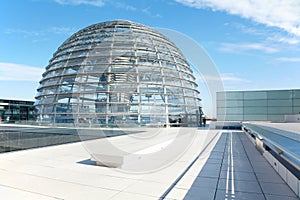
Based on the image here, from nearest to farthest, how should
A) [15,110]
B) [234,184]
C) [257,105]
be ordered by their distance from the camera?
[234,184]
[257,105]
[15,110]

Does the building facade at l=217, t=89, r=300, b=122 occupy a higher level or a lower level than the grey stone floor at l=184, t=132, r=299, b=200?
higher

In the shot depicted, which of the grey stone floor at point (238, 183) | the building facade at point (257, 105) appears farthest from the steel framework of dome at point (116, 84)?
the grey stone floor at point (238, 183)

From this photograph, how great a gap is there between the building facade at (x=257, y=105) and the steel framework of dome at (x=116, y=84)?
6.63m

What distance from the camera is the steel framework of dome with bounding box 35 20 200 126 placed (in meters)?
23.9

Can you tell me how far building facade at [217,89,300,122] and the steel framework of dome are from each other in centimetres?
663

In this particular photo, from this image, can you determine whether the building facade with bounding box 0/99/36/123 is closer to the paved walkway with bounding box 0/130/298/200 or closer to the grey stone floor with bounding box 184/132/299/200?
the paved walkway with bounding box 0/130/298/200

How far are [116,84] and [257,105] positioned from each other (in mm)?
20290

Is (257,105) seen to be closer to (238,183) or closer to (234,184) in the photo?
(238,183)

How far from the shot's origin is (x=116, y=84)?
2458cm

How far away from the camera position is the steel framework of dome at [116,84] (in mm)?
23906

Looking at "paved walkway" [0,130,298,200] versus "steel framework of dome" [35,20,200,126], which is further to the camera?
"steel framework of dome" [35,20,200,126]

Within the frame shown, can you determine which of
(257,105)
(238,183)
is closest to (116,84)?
(257,105)

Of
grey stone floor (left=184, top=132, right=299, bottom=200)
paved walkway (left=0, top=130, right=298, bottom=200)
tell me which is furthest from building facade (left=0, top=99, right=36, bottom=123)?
grey stone floor (left=184, top=132, right=299, bottom=200)

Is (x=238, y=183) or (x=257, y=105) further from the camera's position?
(x=257, y=105)
